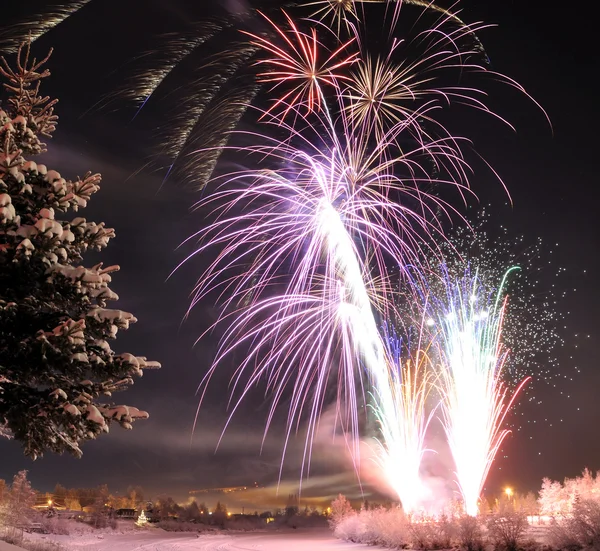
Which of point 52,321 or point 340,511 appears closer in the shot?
point 52,321

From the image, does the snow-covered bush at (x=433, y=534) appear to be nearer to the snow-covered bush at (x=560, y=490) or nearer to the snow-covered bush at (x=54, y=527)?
the snow-covered bush at (x=560, y=490)

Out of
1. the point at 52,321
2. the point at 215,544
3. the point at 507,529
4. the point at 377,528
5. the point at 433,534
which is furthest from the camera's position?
the point at 215,544

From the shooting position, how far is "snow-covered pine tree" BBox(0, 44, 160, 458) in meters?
10.5

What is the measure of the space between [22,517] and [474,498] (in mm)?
30085

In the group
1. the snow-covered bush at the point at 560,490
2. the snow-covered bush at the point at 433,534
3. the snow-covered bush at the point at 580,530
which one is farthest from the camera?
the snow-covered bush at the point at 560,490

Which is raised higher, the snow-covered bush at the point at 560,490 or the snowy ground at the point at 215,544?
the snow-covered bush at the point at 560,490

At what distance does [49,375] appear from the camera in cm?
1097

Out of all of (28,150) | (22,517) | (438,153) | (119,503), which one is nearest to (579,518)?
(438,153)

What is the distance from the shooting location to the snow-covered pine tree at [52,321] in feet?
34.4

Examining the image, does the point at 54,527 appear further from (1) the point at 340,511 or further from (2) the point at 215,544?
(1) the point at 340,511

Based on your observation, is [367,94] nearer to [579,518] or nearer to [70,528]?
[579,518]

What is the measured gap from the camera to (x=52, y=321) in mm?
10992

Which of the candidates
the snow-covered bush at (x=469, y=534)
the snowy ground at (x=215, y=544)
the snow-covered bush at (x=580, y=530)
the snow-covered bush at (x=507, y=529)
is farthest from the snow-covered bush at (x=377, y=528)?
the snow-covered bush at (x=580, y=530)

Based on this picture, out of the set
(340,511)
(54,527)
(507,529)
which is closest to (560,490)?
(340,511)
